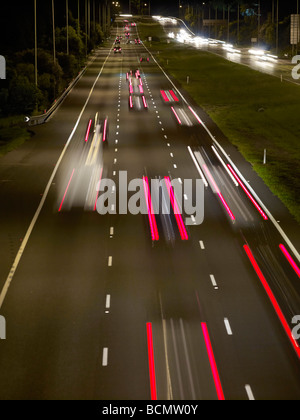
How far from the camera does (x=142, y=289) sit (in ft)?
85.6

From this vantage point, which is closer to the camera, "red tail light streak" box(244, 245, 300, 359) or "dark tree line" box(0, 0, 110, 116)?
"red tail light streak" box(244, 245, 300, 359)

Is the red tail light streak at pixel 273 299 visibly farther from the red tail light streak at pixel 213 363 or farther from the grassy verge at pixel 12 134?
the grassy verge at pixel 12 134

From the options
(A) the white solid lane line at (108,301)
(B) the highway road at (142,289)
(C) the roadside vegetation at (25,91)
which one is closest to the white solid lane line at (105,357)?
(B) the highway road at (142,289)

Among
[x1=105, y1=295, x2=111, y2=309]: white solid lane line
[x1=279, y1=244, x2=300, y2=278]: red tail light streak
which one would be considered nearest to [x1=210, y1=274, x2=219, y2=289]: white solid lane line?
[x1=279, y1=244, x2=300, y2=278]: red tail light streak

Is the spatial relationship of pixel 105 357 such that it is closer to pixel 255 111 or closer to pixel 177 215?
pixel 177 215

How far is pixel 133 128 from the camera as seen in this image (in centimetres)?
6353

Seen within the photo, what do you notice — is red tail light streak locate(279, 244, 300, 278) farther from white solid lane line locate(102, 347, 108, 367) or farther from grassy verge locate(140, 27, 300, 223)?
white solid lane line locate(102, 347, 108, 367)

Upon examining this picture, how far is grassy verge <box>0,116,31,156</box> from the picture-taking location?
54941 millimetres

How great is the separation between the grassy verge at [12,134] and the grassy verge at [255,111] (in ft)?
52.5

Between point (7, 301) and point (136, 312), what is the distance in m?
4.47

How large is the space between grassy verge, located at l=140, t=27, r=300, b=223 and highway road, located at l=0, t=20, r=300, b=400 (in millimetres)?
1770

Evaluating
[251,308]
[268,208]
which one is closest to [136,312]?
[251,308]

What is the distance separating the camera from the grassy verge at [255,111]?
44.9 metres

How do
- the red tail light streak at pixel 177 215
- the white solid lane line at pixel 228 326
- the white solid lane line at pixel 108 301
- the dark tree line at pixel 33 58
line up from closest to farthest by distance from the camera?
1. the white solid lane line at pixel 228 326
2. the white solid lane line at pixel 108 301
3. the red tail light streak at pixel 177 215
4. the dark tree line at pixel 33 58
